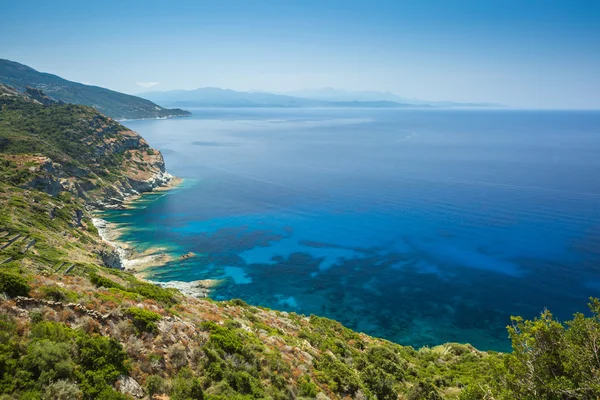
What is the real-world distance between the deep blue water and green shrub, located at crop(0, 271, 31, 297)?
40284 mm

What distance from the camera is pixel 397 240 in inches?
2958

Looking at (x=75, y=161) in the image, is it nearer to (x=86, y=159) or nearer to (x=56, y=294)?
(x=86, y=159)

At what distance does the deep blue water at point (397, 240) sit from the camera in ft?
173

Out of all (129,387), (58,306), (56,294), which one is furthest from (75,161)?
(129,387)

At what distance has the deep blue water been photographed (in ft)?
173

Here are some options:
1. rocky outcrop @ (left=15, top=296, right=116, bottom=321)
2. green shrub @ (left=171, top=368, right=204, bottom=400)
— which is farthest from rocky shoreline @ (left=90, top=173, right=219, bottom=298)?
green shrub @ (left=171, top=368, right=204, bottom=400)

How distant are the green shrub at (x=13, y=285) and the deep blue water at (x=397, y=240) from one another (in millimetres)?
40284

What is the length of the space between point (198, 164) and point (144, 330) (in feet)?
483

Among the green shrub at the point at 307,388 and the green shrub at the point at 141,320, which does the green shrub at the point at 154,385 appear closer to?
the green shrub at the point at 141,320

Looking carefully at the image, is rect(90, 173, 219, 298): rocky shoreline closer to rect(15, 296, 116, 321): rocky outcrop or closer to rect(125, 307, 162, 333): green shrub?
rect(125, 307, 162, 333): green shrub

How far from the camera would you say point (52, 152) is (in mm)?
95750

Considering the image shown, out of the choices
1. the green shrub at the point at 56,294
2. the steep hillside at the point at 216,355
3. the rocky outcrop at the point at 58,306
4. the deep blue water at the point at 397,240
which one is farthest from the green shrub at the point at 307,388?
the deep blue water at the point at 397,240

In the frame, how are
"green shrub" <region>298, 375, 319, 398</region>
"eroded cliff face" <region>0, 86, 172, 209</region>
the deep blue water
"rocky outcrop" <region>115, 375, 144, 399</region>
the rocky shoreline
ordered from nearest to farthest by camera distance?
"rocky outcrop" <region>115, 375, 144, 399</region>, "green shrub" <region>298, 375, 319, 398</region>, the deep blue water, the rocky shoreline, "eroded cliff face" <region>0, 86, 172, 209</region>

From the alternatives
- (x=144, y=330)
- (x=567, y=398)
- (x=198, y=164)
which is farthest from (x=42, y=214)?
(x=198, y=164)
